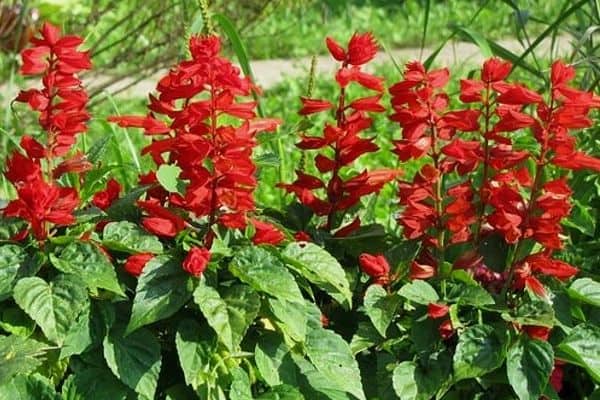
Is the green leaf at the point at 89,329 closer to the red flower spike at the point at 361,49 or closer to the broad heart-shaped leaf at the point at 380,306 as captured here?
the broad heart-shaped leaf at the point at 380,306

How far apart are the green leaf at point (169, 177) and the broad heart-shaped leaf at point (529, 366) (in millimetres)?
678

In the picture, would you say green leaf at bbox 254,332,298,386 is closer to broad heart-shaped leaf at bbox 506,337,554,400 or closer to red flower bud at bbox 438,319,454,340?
red flower bud at bbox 438,319,454,340

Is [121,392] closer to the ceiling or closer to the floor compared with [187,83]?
closer to the floor

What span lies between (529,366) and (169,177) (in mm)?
736

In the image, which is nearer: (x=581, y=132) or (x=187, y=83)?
(x=187, y=83)

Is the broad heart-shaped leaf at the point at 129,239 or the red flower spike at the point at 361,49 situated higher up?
the red flower spike at the point at 361,49

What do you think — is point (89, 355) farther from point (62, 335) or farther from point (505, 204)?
point (505, 204)

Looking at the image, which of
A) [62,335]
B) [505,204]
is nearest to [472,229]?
[505,204]

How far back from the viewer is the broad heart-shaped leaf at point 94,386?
2.22 m

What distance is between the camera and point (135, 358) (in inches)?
87.2

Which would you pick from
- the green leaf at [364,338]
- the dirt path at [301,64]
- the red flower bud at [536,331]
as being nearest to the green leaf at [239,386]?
the green leaf at [364,338]

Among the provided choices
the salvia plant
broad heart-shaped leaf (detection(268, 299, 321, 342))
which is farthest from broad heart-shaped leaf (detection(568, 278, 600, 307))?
broad heart-shaped leaf (detection(268, 299, 321, 342))

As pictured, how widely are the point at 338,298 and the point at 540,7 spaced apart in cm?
686

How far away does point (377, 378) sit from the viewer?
8.00 feet
